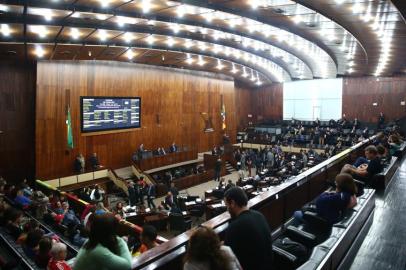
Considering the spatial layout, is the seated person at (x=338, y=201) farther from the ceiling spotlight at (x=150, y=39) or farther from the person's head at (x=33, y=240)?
the ceiling spotlight at (x=150, y=39)

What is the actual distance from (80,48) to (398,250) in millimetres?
12217

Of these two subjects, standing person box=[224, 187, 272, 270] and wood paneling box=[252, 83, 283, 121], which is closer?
standing person box=[224, 187, 272, 270]

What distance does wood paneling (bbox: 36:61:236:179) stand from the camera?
14141mm

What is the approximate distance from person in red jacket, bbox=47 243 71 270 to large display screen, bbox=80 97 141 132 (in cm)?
1238

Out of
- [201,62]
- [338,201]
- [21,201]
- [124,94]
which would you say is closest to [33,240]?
[338,201]

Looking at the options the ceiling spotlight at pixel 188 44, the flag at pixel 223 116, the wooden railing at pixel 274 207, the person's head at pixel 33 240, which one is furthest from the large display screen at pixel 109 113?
the wooden railing at pixel 274 207

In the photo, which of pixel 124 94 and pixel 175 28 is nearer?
pixel 175 28

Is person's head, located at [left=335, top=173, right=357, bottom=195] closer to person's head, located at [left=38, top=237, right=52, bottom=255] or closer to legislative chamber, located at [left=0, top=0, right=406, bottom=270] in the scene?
legislative chamber, located at [left=0, top=0, right=406, bottom=270]

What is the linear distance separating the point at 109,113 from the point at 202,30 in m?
6.98

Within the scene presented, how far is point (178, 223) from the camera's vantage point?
10.2 metres

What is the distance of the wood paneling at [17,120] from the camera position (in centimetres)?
1321

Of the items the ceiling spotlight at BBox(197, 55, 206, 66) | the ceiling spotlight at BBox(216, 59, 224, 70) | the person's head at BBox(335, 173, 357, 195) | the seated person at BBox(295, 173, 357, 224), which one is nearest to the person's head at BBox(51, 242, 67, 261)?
the seated person at BBox(295, 173, 357, 224)

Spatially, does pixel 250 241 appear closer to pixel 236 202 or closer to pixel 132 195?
pixel 236 202

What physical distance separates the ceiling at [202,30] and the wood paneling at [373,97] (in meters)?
5.79
